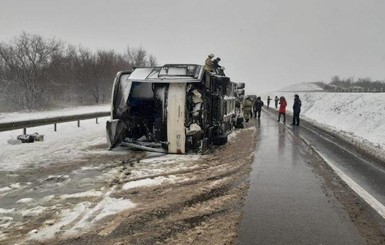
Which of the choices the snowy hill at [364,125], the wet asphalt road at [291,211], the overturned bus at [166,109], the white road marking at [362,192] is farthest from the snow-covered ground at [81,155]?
the white road marking at [362,192]

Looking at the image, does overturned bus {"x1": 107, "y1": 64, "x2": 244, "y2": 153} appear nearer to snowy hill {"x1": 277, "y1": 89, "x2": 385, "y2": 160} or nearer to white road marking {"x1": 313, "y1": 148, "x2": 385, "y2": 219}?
white road marking {"x1": 313, "y1": 148, "x2": 385, "y2": 219}

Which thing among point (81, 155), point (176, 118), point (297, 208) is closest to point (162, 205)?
point (297, 208)

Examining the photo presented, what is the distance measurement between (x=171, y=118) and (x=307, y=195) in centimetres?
524

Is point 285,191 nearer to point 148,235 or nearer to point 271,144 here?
point 148,235

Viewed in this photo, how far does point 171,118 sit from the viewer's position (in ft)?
35.5

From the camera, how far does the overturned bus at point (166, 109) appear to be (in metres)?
10.8

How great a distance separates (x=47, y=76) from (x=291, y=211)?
49.4 metres

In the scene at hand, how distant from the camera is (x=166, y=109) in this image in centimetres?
1099

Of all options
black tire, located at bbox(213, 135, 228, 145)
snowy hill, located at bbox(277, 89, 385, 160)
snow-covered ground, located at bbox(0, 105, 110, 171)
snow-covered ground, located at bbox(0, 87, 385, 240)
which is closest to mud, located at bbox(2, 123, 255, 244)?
snow-covered ground, located at bbox(0, 87, 385, 240)

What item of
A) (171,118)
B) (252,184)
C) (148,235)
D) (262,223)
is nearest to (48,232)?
(148,235)

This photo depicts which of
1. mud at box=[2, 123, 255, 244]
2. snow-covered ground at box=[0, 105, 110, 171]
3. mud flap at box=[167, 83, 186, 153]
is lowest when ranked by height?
mud at box=[2, 123, 255, 244]

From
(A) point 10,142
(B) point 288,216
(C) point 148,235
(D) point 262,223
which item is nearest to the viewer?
(C) point 148,235

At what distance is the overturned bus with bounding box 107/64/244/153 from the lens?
10.8 meters

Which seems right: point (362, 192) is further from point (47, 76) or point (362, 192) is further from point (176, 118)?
point (47, 76)
